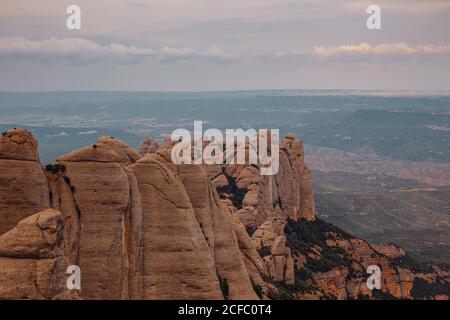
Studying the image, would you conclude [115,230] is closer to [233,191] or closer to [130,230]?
[130,230]

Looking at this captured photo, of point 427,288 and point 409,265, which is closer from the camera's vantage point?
point 427,288

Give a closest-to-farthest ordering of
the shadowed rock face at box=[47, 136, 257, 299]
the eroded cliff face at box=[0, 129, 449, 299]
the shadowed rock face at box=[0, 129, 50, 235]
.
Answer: the eroded cliff face at box=[0, 129, 449, 299] < the shadowed rock face at box=[0, 129, 50, 235] < the shadowed rock face at box=[47, 136, 257, 299]

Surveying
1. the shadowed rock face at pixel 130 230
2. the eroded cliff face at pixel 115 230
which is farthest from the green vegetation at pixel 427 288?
the shadowed rock face at pixel 130 230

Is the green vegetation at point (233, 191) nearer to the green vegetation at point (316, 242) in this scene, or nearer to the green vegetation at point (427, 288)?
the green vegetation at point (316, 242)

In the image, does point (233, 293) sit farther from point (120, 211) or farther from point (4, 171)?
point (4, 171)

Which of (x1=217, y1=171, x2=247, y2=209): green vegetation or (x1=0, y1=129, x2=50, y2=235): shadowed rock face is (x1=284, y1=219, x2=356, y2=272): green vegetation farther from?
(x1=0, y1=129, x2=50, y2=235): shadowed rock face

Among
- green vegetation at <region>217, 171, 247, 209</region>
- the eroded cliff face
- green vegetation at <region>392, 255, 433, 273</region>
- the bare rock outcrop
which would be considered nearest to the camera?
the bare rock outcrop

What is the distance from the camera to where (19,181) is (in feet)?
153

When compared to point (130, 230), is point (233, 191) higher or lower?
lower

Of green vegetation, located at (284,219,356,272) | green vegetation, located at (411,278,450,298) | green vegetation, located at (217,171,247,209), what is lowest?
green vegetation, located at (411,278,450,298)

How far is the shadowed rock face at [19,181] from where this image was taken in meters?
46.4

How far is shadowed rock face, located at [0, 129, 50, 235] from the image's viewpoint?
4638 cm

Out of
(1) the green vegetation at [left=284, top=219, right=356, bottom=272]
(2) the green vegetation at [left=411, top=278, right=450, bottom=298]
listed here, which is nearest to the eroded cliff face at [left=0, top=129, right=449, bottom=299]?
(1) the green vegetation at [left=284, top=219, right=356, bottom=272]

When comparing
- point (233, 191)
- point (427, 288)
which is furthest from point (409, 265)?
point (233, 191)
